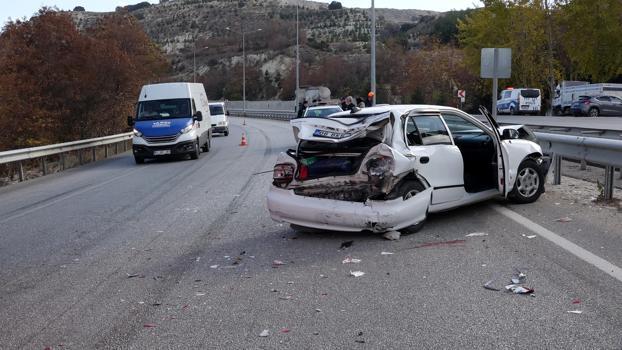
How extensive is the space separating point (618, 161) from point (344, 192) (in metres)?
4.57

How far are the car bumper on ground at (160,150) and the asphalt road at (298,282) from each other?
998 cm

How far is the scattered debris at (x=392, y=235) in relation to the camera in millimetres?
7598

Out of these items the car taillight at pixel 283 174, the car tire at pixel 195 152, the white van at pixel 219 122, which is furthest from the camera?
the white van at pixel 219 122

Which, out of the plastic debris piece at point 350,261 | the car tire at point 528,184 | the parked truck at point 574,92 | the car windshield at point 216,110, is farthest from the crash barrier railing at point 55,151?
the parked truck at point 574,92

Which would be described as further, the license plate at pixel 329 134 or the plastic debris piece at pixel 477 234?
the plastic debris piece at pixel 477 234

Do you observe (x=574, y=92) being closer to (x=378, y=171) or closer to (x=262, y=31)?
(x=378, y=171)

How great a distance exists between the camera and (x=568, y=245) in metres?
7.04

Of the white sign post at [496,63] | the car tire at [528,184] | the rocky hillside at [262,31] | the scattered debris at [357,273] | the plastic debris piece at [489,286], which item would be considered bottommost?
the scattered debris at [357,273]

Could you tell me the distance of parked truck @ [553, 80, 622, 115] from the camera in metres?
41.7

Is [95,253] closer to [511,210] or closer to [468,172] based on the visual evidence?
[468,172]

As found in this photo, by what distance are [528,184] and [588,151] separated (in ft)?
5.92

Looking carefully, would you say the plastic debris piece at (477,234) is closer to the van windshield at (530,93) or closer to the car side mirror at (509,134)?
the car side mirror at (509,134)

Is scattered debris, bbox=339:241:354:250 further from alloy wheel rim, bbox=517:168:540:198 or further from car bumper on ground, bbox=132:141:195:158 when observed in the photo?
car bumper on ground, bbox=132:141:195:158

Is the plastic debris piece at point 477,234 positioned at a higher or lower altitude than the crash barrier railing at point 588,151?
lower
